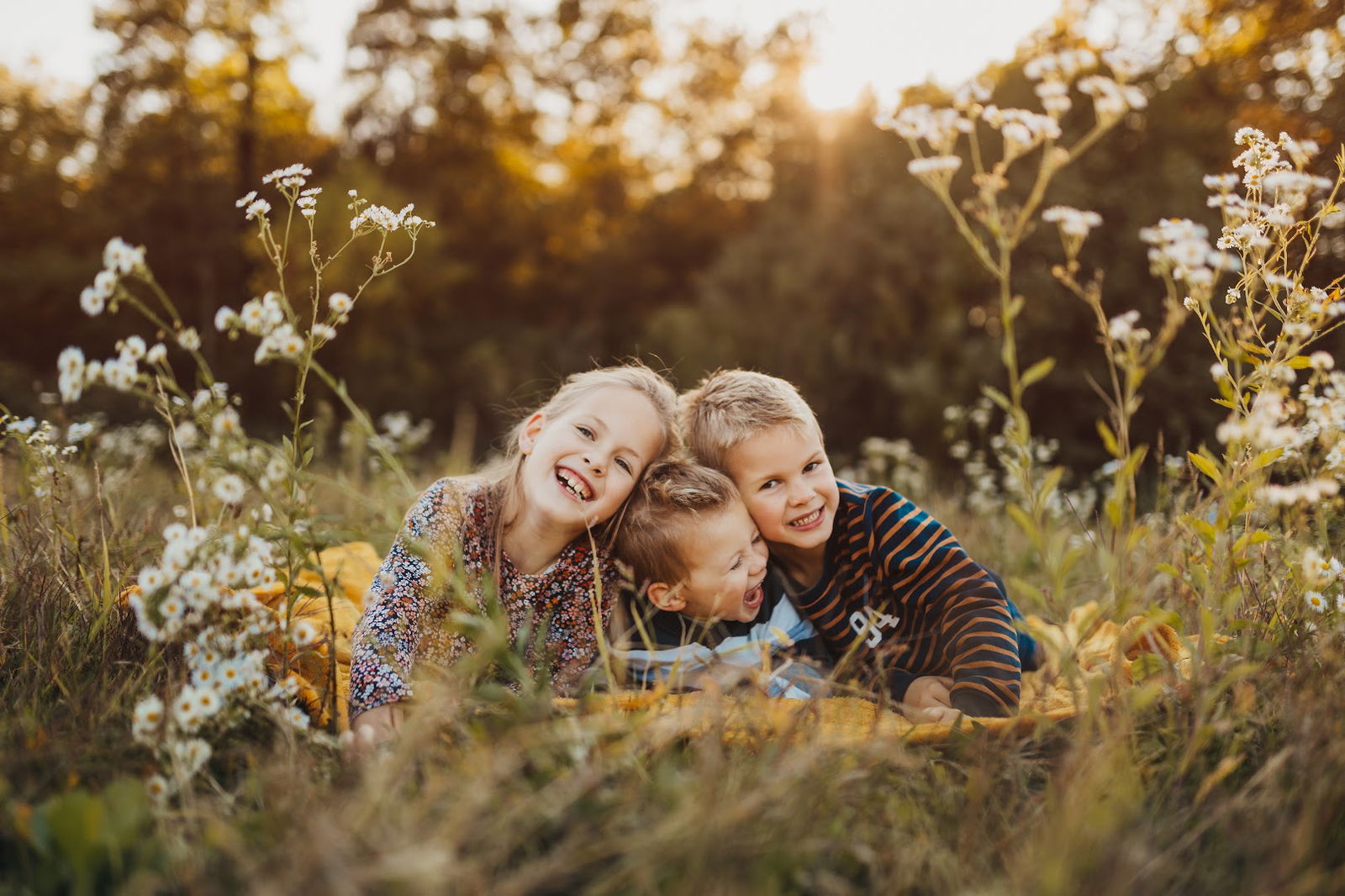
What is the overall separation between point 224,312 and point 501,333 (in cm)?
1354

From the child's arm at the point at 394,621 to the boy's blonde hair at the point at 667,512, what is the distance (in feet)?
1.87

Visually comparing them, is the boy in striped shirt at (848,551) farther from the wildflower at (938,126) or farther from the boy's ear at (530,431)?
the wildflower at (938,126)

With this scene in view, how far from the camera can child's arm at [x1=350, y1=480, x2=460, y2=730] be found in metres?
2.21

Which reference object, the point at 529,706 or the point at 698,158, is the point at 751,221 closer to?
the point at 698,158

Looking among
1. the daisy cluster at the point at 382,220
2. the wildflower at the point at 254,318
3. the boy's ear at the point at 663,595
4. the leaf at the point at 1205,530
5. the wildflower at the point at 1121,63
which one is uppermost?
the wildflower at the point at 1121,63

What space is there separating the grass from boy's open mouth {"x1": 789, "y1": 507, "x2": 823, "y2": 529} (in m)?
0.99

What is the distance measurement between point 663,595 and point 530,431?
698 millimetres

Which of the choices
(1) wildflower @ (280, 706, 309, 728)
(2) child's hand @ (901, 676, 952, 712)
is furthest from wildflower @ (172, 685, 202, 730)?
(2) child's hand @ (901, 676, 952, 712)

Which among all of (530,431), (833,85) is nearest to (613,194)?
(833,85)

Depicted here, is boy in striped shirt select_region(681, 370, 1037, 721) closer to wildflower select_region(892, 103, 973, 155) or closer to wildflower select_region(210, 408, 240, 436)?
wildflower select_region(892, 103, 973, 155)

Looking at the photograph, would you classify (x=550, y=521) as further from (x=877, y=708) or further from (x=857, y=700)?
(x=877, y=708)

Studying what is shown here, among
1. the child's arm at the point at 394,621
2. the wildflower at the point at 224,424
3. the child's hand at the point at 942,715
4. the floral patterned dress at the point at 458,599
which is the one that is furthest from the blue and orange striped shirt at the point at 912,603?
the wildflower at the point at 224,424

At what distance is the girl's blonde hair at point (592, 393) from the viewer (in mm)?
2912

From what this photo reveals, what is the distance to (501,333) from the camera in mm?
15086
